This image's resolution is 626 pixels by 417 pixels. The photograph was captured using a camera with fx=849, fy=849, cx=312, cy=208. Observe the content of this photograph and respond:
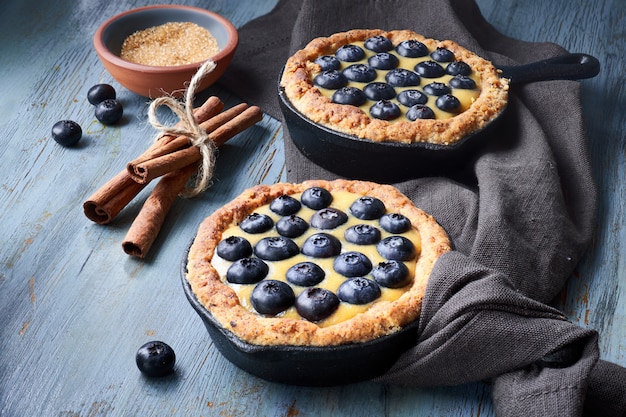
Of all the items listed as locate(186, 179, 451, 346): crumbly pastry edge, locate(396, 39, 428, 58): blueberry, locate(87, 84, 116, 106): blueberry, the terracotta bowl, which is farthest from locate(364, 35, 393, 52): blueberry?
locate(87, 84, 116, 106): blueberry

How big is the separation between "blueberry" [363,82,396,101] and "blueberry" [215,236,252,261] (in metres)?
0.94

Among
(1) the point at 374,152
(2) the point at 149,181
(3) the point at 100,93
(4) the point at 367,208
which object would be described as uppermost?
(4) the point at 367,208

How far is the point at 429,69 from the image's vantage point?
328 centimetres

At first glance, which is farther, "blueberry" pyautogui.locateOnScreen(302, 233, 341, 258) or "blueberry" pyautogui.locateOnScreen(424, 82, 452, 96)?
"blueberry" pyautogui.locateOnScreen(424, 82, 452, 96)

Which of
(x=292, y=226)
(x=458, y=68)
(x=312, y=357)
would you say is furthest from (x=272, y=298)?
(x=458, y=68)

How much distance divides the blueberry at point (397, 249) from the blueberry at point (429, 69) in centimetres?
105

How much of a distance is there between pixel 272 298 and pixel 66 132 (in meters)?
1.50

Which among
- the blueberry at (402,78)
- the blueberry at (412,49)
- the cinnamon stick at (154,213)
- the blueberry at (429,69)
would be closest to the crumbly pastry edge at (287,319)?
the cinnamon stick at (154,213)

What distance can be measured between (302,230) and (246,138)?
106cm

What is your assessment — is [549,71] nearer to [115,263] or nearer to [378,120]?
[378,120]

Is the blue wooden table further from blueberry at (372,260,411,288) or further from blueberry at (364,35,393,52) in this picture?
blueberry at (364,35,393,52)

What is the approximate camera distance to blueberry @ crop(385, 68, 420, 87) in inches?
126

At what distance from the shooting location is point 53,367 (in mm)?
2418

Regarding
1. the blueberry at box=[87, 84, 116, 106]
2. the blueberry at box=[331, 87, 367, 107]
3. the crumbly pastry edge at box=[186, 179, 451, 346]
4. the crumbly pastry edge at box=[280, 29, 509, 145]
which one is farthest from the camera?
the blueberry at box=[87, 84, 116, 106]
